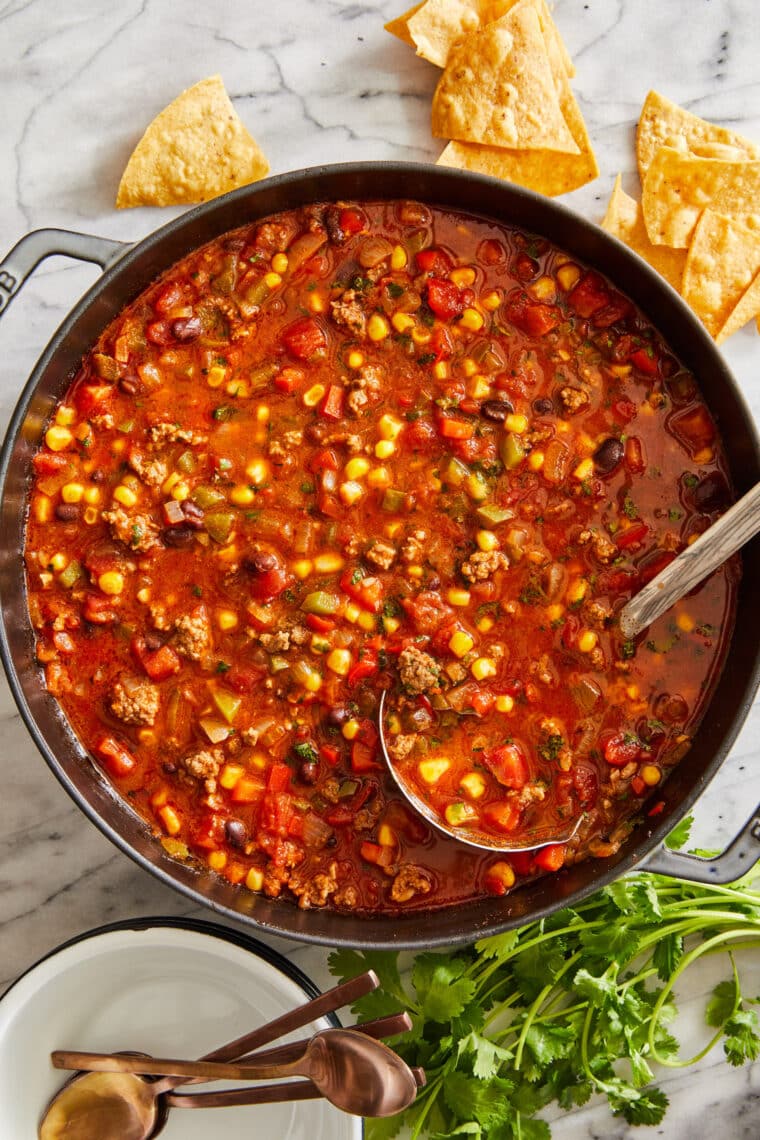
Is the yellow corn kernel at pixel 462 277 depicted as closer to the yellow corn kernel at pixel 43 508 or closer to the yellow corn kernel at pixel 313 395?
the yellow corn kernel at pixel 313 395

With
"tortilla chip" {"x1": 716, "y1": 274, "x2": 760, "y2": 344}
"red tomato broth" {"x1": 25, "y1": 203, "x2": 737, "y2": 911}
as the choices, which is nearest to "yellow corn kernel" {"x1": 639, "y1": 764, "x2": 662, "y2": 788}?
"red tomato broth" {"x1": 25, "y1": 203, "x2": 737, "y2": 911}

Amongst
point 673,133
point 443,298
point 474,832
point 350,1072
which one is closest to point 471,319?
point 443,298

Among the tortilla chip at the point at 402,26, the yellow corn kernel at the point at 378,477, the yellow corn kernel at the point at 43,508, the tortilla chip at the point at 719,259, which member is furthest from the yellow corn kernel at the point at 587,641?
the tortilla chip at the point at 402,26

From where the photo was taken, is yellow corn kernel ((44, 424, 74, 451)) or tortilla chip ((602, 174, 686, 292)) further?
tortilla chip ((602, 174, 686, 292))

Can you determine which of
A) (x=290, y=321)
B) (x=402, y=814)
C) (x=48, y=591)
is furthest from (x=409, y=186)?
(x=402, y=814)

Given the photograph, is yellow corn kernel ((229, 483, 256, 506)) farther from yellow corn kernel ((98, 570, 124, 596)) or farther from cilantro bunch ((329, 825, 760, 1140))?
cilantro bunch ((329, 825, 760, 1140))

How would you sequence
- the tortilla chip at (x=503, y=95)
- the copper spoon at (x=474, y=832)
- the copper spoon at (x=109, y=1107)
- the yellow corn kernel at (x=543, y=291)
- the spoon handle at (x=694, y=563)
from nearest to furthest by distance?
1. the spoon handle at (x=694, y=563)
2. the copper spoon at (x=474, y=832)
3. the copper spoon at (x=109, y=1107)
4. the yellow corn kernel at (x=543, y=291)
5. the tortilla chip at (x=503, y=95)

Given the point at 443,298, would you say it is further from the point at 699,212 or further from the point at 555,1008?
the point at 555,1008

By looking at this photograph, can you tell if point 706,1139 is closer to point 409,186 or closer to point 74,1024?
point 74,1024
